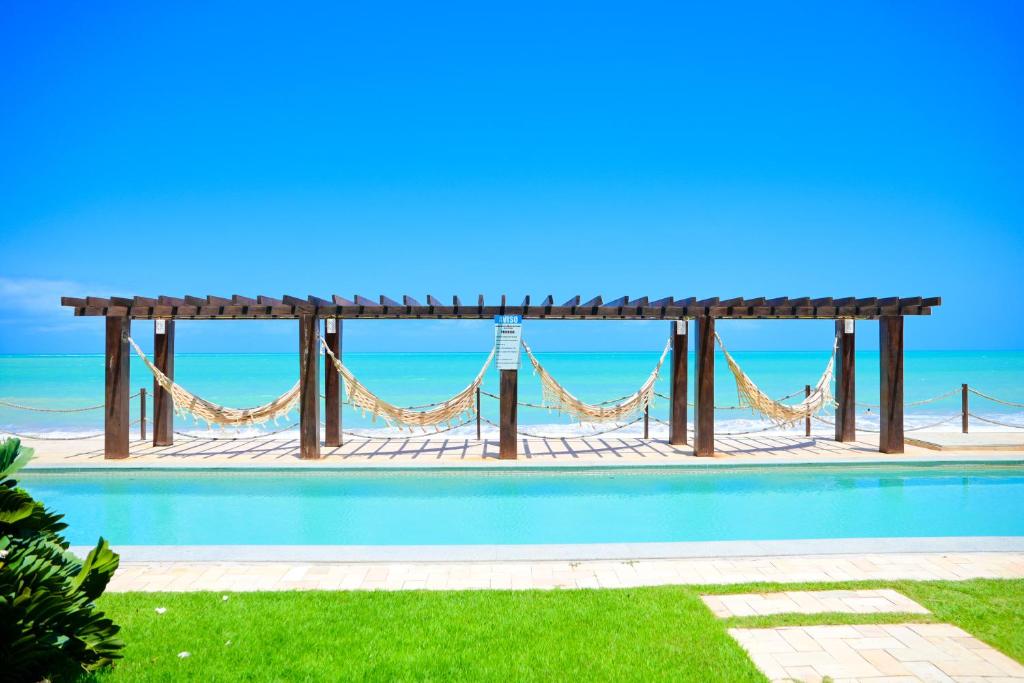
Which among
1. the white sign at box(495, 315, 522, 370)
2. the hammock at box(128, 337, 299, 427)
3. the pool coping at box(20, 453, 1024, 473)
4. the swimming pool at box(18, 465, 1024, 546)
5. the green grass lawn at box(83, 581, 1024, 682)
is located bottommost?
the swimming pool at box(18, 465, 1024, 546)

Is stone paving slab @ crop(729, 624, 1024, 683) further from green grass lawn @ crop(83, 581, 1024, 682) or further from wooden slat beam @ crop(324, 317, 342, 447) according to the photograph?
wooden slat beam @ crop(324, 317, 342, 447)

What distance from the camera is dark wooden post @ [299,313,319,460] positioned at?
6.34 metres

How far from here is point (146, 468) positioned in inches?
227

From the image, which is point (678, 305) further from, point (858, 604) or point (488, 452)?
point (858, 604)

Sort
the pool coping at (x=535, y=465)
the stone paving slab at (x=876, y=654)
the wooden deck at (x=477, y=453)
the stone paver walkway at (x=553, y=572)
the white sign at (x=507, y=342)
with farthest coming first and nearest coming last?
the white sign at (x=507, y=342) → the wooden deck at (x=477, y=453) → the pool coping at (x=535, y=465) → the stone paver walkway at (x=553, y=572) → the stone paving slab at (x=876, y=654)

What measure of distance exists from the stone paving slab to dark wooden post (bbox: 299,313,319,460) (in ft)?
16.1

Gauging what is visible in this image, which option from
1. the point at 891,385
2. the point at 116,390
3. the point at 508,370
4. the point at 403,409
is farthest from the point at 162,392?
the point at 891,385

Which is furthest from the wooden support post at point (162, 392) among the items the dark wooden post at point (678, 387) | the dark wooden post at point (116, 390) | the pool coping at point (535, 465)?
the dark wooden post at point (678, 387)

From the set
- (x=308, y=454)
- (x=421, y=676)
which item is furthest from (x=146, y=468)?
(x=421, y=676)

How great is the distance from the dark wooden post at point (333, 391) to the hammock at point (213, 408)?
1.49ft

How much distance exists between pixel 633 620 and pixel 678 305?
4.66 metres

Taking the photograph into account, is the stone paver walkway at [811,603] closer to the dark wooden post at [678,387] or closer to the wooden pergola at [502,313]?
the wooden pergola at [502,313]

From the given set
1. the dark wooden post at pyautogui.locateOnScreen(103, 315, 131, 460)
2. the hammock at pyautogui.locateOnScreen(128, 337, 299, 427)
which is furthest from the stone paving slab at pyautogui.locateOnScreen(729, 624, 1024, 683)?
the dark wooden post at pyautogui.locateOnScreen(103, 315, 131, 460)

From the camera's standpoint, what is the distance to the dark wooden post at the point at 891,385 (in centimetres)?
662
